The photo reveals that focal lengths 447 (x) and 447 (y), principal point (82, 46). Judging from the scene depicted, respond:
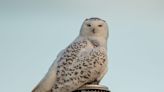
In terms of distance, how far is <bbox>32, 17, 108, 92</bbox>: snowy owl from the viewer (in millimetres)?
6000

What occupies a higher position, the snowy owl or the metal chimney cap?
the snowy owl

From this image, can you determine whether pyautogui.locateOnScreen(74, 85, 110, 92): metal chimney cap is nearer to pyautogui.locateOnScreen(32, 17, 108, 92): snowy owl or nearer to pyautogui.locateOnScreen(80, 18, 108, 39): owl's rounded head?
pyautogui.locateOnScreen(32, 17, 108, 92): snowy owl

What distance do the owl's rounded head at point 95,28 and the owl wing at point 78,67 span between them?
0.28 meters

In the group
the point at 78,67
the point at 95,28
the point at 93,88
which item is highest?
the point at 95,28

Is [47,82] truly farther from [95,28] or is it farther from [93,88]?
[95,28]

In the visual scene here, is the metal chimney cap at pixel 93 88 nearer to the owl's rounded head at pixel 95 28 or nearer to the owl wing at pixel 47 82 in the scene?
the owl wing at pixel 47 82

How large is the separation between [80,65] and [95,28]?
663 millimetres

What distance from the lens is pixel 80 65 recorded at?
604cm

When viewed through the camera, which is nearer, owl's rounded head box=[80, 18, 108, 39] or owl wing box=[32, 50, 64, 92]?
owl wing box=[32, 50, 64, 92]

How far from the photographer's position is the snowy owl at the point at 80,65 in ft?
19.7

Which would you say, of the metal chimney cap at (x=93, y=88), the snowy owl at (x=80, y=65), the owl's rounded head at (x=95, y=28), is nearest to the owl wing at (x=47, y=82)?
the snowy owl at (x=80, y=65)

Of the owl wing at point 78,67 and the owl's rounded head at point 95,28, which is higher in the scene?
the owl's rounded head at point 95,28

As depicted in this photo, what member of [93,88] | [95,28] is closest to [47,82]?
[93,88]

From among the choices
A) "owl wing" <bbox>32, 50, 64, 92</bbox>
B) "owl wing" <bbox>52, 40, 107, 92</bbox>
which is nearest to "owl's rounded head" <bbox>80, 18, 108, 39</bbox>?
"owl wing" <bbox>52, 40, 107, 92</bbox>
